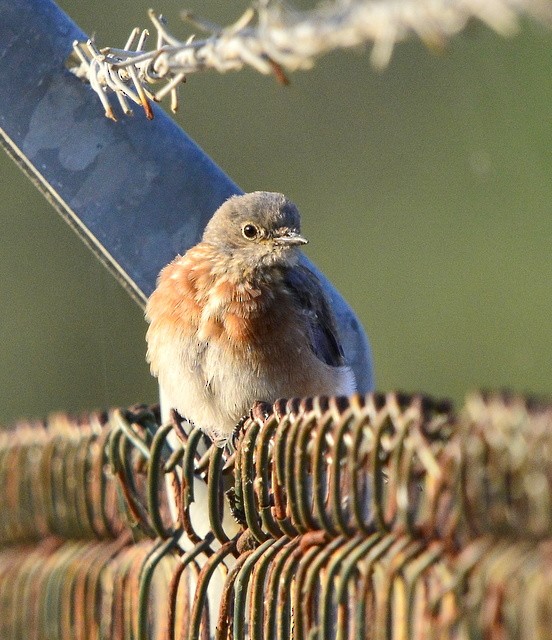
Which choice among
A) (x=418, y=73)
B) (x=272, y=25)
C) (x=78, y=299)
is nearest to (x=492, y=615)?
(x=272, y=25)

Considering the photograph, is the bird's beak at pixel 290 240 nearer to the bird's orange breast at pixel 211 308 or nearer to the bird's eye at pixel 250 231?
the bird's eye at pixel 250 231

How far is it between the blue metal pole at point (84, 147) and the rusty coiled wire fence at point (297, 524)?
0.62m

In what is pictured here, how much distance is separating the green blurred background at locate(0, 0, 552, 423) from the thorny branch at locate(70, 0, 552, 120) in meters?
13.6

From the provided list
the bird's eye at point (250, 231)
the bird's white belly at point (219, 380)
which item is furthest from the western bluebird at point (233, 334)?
the bird's eye at point (250, 231)

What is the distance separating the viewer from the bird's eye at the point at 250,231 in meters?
6.16

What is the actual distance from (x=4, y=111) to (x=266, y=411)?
1479 mm

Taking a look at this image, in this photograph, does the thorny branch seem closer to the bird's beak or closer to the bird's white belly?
the bird's white belly

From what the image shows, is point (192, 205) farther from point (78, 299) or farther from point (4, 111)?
point (78, 299)

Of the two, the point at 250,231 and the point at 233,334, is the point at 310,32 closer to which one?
the point at 233,334

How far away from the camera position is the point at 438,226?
18.2 metres

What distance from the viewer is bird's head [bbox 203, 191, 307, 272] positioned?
5.93 metres

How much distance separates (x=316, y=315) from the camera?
228 inches

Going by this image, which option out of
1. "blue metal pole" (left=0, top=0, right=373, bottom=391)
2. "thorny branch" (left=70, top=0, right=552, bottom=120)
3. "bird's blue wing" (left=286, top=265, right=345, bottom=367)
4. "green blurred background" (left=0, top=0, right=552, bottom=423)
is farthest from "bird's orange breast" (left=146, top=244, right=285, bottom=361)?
"green blurred background" (left=0, top=0, right=552, bottom=423)

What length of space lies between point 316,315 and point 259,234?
608 millimetres
